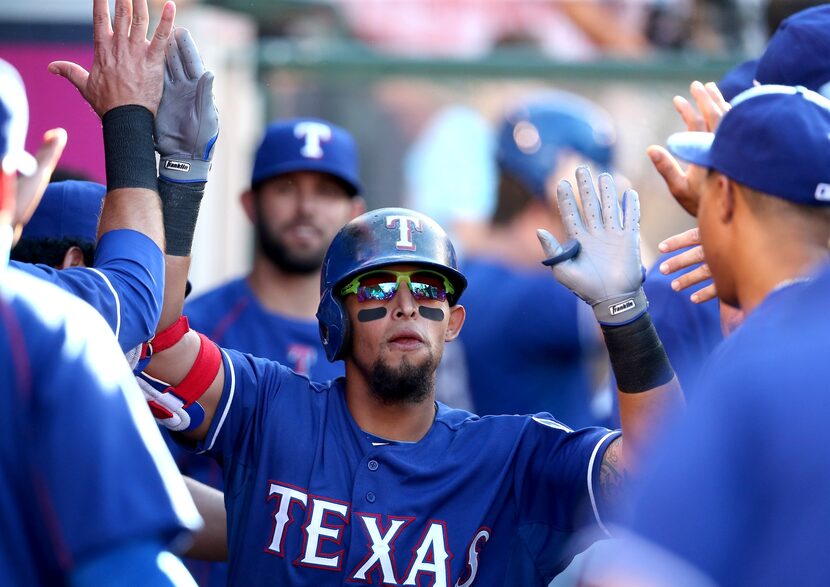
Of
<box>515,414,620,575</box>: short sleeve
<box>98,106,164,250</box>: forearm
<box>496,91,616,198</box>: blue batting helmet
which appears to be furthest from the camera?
<box>496,91,616,198</box>: blue batting helmet

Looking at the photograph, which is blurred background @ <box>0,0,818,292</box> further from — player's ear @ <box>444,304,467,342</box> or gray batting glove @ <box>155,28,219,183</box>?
gray batting glove @ <box>155,28,219,183</box>

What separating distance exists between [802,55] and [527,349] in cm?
185

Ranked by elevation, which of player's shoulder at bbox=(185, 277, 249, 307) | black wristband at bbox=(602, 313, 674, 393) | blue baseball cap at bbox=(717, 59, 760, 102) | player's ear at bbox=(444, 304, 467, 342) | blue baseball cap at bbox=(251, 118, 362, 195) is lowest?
player's shoulder at bbox=(185, 277, 249, 307)

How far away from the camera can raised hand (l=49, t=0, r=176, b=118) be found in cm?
324

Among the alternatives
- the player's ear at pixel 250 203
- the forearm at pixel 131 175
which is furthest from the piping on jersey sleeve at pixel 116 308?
the player's ear at pixel 250 203

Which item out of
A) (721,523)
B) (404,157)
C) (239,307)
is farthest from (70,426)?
(404,157)

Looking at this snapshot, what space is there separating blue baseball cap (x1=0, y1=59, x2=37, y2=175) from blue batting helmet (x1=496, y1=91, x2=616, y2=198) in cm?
379

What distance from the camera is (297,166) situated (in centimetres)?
549

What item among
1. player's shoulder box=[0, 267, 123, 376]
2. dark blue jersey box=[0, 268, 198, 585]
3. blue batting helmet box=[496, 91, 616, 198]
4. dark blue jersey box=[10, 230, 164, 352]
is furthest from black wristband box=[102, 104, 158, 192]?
blue batting helmet box=[496, 91, 616, 198]

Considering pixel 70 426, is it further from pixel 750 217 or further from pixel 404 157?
pixel 404 157

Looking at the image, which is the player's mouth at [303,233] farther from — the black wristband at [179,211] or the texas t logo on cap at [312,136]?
the black wristband at [179,211]

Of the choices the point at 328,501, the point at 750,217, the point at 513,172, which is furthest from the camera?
the point at 513,172

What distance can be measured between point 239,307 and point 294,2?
4.70 m

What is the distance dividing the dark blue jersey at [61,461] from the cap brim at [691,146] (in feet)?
5.20
